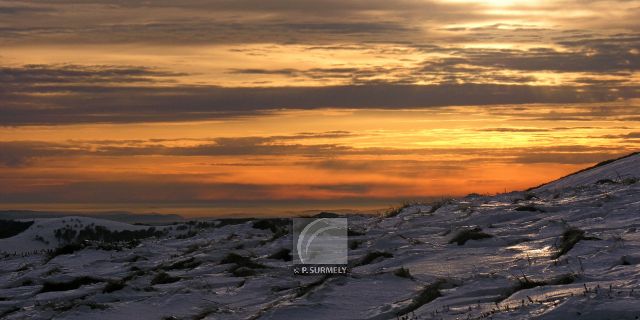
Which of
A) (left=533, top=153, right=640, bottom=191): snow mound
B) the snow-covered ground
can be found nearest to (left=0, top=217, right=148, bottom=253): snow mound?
the snow-covered ground

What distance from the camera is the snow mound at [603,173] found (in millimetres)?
22453

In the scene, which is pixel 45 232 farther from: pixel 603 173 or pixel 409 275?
pixel 409 275

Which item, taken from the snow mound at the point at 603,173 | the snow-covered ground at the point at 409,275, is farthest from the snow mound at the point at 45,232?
the snow mound at the point at 603,173

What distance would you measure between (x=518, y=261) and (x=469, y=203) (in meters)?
8.43

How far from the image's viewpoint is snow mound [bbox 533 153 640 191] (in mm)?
22453

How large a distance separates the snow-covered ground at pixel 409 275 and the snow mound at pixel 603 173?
13.7ft

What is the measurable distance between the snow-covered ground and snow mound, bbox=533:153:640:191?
165 inches

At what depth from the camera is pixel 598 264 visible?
10.1 meters

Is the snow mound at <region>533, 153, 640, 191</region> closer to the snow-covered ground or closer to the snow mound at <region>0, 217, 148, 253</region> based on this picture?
the snow-covered ground

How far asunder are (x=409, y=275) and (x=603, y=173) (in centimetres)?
1429

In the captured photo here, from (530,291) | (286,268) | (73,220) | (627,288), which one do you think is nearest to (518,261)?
(530,291)

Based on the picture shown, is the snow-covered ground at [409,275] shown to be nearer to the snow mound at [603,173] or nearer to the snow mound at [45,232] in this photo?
the snow mound at [603,173]

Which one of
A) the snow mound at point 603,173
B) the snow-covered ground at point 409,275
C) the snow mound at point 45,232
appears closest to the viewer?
the snow-covered ground at point 409,275

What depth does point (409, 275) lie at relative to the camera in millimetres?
11070
